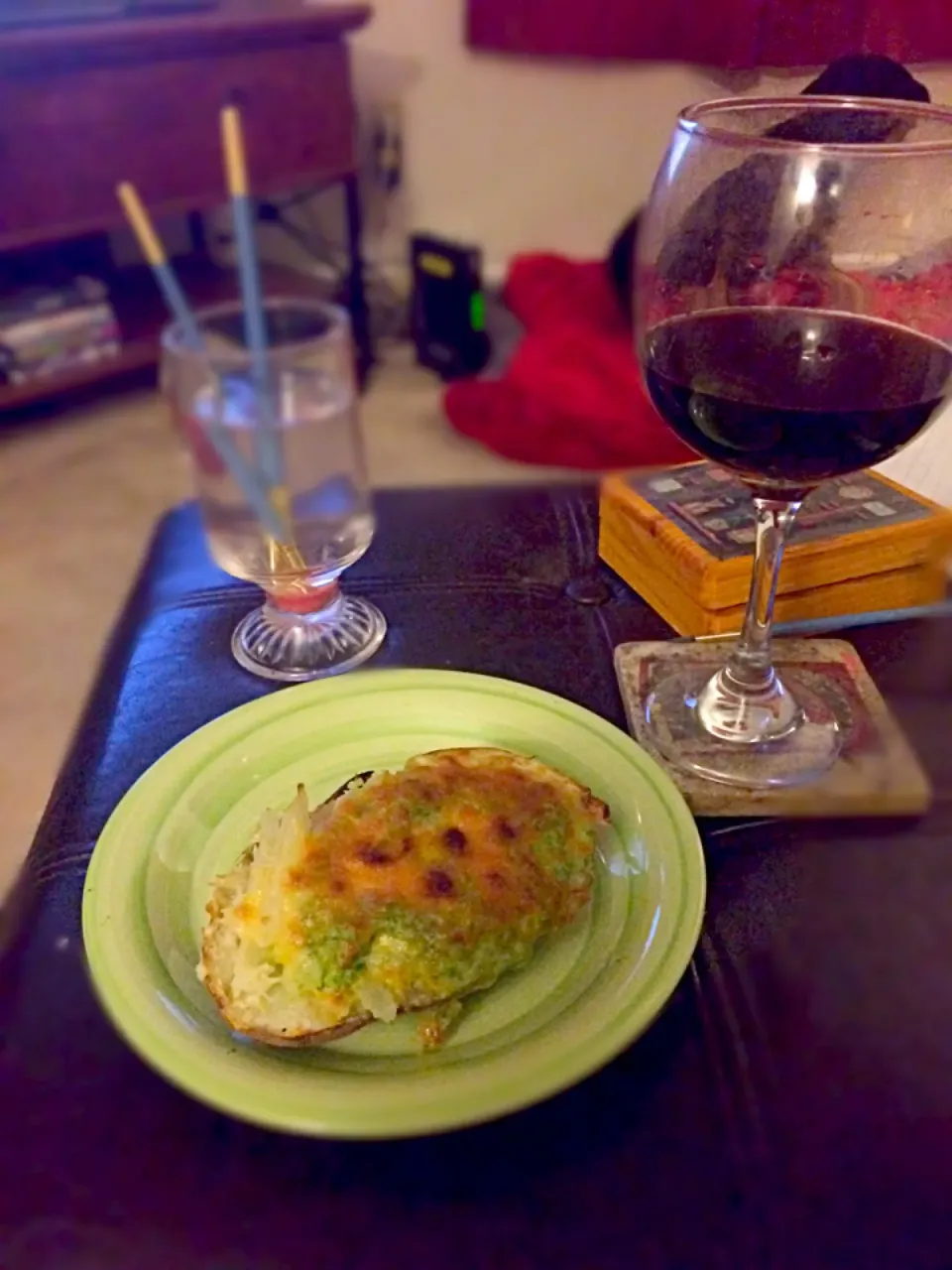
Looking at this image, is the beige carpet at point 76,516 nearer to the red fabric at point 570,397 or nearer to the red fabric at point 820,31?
the red fabric at point 570,397

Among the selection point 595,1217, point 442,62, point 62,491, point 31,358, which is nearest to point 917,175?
point 595,1217

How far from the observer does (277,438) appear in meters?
0.34

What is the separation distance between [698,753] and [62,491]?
4.42 feet

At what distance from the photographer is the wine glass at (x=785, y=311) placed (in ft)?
1.39

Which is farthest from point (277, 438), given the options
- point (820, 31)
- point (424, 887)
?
point (820, 31)

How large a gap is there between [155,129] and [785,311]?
4.62ft

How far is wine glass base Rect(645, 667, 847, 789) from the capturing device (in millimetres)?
493

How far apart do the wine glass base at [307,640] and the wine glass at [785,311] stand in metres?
0.17

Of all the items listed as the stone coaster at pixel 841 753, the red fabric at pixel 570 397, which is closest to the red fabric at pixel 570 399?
the red fabric at pixel 570 397

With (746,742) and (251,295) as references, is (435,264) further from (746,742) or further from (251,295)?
(251,295)

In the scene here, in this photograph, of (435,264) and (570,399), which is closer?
(570,399)

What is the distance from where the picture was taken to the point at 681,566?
581 millimetres

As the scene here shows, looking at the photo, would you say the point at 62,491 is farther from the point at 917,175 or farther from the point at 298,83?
the point at 917,175

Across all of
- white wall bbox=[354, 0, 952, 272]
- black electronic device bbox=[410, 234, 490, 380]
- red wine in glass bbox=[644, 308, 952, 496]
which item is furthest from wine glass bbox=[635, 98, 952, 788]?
white wall bbox=[354, 0, 952, 272]
